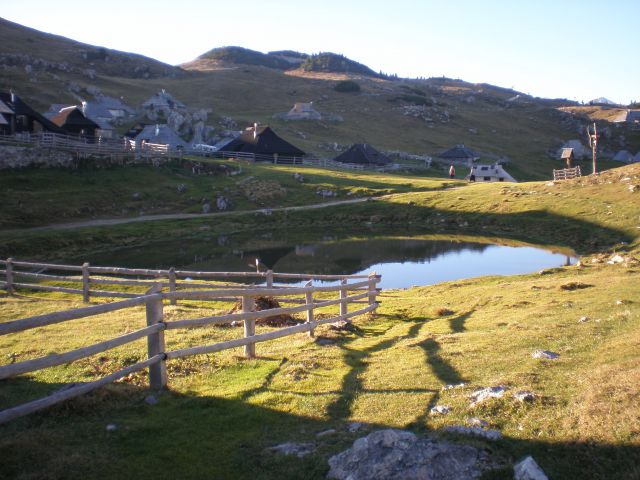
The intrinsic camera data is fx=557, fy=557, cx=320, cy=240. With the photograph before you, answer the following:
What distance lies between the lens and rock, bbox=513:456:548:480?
6.23 m

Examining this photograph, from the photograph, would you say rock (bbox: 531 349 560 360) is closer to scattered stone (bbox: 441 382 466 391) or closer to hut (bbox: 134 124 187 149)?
scattered stone (bbox: 441 382 466 391)

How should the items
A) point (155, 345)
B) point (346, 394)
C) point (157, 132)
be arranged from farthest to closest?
point (157, 132)
point (155, 345)
point (346, 394)

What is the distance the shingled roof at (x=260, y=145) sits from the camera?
3994 inches

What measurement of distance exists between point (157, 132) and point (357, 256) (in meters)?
71.1

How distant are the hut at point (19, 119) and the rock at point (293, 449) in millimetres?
82150

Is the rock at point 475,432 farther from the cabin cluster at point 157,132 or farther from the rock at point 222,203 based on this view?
the cabin cluster at point 157,132

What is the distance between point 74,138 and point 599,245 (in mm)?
72177

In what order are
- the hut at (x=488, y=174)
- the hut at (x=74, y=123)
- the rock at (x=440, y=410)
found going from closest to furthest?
the rock at (x=440, y=410) → the hut at (x=74, y=123) → the hut at (x=488, y=174)

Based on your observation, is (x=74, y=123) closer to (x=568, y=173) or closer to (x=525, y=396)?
(x=568, y=173)

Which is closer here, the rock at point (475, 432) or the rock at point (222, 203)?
the rock at point (475, 432)

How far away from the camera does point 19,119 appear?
79688 mm

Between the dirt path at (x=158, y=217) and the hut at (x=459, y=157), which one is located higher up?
the hut at (x=459, y=157)

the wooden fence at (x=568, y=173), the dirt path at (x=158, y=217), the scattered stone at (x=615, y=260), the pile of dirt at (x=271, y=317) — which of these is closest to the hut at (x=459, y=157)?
the wooden fence at (x=568, y=173)

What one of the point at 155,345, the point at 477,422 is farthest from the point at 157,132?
the point at 477,422
